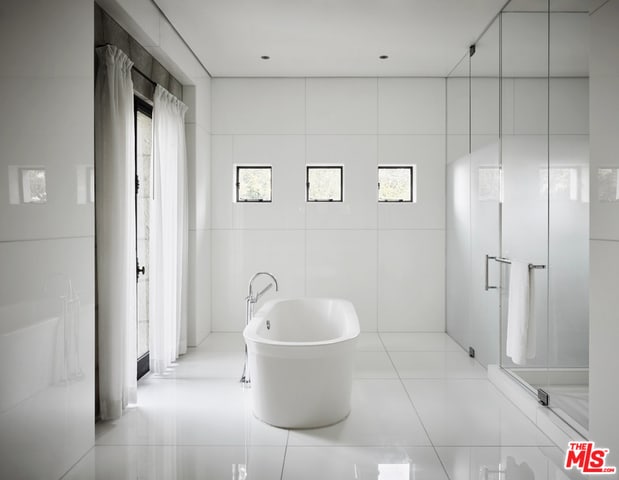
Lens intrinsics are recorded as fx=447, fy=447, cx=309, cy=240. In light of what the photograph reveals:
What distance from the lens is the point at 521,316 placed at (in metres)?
2.97

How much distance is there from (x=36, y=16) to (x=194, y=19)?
6.23 ft

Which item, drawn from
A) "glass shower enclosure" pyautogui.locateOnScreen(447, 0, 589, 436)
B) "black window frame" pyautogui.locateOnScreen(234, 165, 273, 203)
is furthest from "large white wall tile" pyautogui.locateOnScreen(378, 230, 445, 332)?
"black window frame" pyautogui.locateOnScreen(234, 165, 273, 203)

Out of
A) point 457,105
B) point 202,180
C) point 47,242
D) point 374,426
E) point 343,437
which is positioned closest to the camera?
point 47,242

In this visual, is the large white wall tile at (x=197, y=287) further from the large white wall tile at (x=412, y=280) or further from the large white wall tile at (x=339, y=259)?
the large white wall tile at (x=412, y=280)

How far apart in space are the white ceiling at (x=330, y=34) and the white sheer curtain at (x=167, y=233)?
0.72 metres

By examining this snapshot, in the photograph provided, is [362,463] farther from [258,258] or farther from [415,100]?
[415,100]

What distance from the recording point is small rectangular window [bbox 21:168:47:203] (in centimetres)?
197

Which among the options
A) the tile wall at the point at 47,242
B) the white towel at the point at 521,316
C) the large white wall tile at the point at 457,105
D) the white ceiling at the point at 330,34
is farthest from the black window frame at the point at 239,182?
the white towel at the point at 521,316

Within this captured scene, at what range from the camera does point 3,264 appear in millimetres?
1843

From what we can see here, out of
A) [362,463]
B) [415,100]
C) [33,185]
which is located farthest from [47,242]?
[415,100]

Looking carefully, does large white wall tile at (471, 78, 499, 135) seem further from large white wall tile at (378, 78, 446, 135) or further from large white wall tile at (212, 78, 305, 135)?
large white wall tile at (212, 78, 305, 135)

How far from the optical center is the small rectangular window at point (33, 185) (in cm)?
197

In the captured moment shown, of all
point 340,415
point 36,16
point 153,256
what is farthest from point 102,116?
point 340,415

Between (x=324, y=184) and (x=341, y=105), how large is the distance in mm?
934
